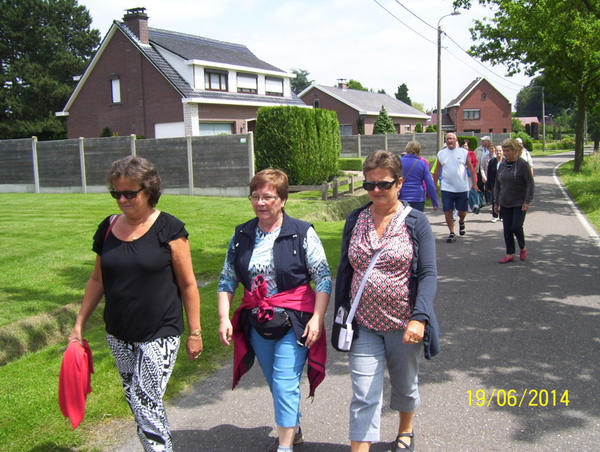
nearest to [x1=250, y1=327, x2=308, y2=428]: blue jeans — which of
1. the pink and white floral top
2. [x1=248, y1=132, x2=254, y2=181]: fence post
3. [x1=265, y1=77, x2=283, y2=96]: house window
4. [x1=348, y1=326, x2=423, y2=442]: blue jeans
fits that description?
[x1=348, y1=326, x2=423, y2=442]: blue jeans

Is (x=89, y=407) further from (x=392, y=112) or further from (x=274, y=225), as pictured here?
(x=392, y=112)

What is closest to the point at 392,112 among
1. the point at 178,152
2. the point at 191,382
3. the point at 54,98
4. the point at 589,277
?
the point at 54,98

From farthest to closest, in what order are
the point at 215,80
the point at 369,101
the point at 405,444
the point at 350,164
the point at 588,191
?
the point at 369,101
the point at 215,80
the point at 350,164
the point at 588,191
the point at 405,444

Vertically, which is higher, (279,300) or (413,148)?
(413,148)

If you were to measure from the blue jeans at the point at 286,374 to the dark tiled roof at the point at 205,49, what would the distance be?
3097cm

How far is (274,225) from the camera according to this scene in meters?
3.21

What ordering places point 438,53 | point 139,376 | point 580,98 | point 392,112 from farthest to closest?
point 392,112 < point 580,98 < point 438,53 < point 139,376

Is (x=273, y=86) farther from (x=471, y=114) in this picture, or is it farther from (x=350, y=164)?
(x=471, y=114)

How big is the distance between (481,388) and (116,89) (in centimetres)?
3360

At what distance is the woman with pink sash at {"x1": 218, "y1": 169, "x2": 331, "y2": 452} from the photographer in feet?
10.0

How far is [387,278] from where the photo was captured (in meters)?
3.02

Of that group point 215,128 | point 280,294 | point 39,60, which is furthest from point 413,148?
point 39,60

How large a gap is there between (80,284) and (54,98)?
163 feet

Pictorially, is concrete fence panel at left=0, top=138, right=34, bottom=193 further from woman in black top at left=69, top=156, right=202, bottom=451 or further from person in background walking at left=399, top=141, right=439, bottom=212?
woman in black top at left=69, top=156, right=202, bottom=451
